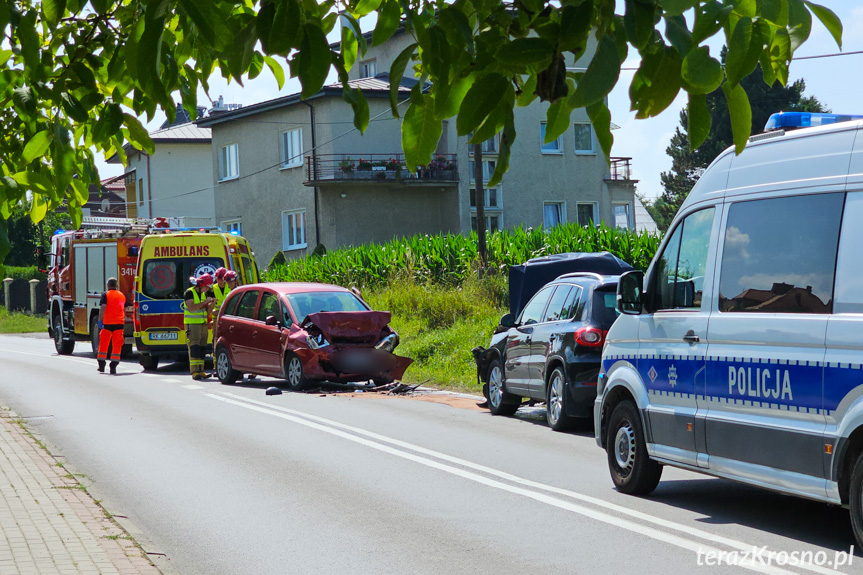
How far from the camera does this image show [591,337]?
38.1ft

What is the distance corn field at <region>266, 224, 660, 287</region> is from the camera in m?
25.9

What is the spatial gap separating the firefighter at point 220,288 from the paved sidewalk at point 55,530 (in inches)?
416

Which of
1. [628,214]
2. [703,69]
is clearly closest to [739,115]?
[703,69]

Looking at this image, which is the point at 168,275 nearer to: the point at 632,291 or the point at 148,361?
the point at 148,361

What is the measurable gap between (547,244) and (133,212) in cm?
3937

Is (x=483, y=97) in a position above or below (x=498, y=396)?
above

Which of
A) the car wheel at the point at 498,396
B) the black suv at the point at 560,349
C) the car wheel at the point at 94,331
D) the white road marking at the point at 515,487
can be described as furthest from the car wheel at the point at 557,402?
the car wheel at the point at 94,331

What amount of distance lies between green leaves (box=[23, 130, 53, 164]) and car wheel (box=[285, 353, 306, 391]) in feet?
43.1

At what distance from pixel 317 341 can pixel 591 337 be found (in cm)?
609

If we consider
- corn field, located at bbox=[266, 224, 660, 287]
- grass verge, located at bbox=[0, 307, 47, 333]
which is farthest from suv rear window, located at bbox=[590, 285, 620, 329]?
grass verge, located at bbox=[0, 307, 47, 333]

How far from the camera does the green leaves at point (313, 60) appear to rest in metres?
2.68

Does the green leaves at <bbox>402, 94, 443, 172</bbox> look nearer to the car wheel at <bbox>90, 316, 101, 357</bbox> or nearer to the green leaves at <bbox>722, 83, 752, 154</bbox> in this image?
the green leaves at <bbox>722, 83, 752, 154</bbox>

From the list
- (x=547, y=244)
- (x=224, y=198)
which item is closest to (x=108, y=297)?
(x=547, y=244)

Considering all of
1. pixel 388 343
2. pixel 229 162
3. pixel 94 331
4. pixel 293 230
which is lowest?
pixel 94 331
